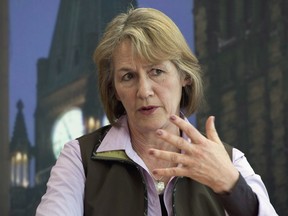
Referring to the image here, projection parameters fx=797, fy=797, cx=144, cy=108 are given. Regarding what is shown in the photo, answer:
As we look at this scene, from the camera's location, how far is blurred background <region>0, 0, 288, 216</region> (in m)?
4.80

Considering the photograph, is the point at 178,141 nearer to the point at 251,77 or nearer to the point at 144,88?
the point at 144,88

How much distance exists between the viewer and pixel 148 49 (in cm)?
235

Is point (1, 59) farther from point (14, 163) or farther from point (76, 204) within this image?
point (76, 204)

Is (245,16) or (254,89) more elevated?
(245,16)

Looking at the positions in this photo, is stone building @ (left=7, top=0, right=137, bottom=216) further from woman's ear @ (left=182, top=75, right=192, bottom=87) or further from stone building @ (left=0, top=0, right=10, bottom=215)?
woman's ear @ (left=182, top=75, right=192, bottom=87)

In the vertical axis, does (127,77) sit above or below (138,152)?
above

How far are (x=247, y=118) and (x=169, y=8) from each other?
82 cm

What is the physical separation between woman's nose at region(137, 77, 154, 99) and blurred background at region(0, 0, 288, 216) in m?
2.48

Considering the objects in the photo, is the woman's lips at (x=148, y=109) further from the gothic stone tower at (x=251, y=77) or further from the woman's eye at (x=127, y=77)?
the gothic stone tower at (x=251, y=77)

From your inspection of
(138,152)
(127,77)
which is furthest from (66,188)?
(127,77)

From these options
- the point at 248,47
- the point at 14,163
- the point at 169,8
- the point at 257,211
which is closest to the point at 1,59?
the point at 14,163

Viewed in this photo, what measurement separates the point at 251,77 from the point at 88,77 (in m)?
1.00

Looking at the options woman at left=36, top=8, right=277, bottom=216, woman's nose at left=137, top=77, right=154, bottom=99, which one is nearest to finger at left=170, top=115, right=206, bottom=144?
woman at left=36, top=8, right=277, bottom=216

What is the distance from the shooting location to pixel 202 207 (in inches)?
91.8
